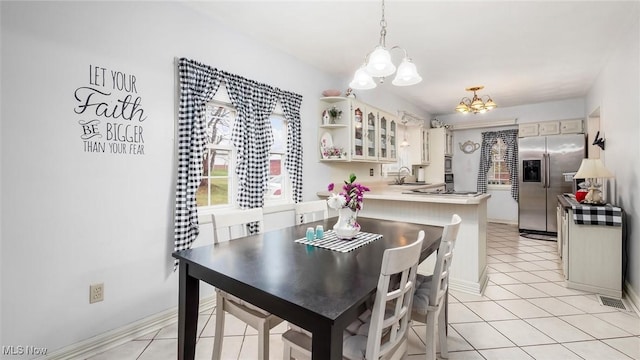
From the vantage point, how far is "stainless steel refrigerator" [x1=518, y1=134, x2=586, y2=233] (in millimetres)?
4852

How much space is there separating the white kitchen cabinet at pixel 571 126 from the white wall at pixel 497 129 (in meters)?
0.13

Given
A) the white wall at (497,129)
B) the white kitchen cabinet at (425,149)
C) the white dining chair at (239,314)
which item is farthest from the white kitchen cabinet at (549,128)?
the white dining chair at (239,314)

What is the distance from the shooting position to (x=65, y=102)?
170 centimetres

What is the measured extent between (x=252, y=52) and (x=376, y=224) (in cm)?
200

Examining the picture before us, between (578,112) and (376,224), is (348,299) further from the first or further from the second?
(578,112)

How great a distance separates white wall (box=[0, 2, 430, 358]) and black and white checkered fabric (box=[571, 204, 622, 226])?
3.62m

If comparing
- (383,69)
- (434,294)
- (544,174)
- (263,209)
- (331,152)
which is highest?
(383,69)

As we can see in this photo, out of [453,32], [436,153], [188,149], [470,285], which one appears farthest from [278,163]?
[436,153]

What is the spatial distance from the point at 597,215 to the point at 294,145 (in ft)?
9.77

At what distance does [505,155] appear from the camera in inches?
245

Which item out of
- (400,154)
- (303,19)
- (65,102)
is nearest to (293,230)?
(65,102)

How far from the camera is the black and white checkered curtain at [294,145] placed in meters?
3.16

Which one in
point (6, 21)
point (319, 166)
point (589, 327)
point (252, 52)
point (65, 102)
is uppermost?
point (252, 52)

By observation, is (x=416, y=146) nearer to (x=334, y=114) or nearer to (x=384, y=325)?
(x=334, y=114)
